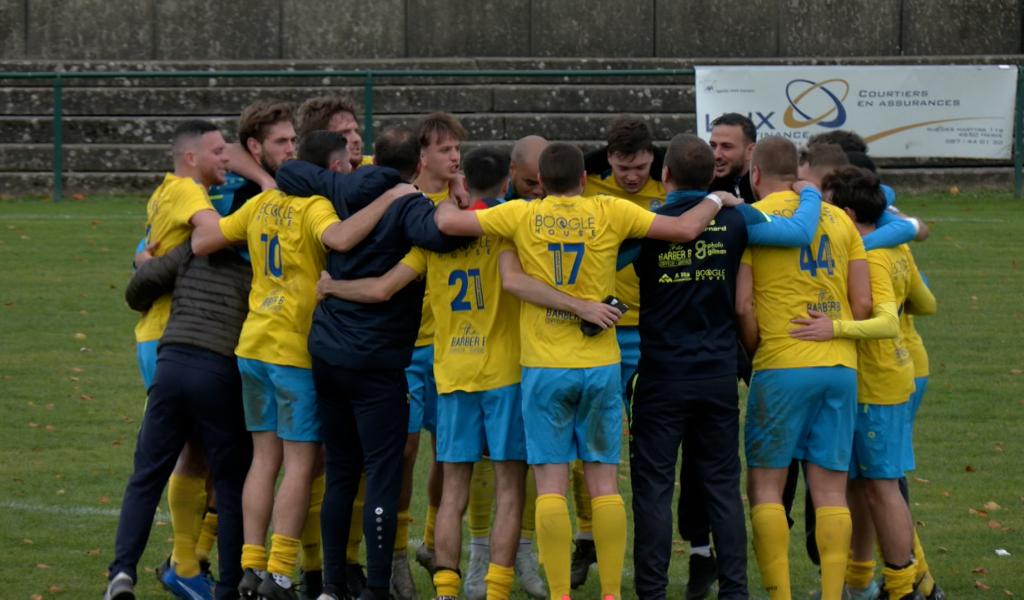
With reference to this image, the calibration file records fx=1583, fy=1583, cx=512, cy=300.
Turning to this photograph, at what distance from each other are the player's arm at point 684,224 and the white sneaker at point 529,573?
1861mm

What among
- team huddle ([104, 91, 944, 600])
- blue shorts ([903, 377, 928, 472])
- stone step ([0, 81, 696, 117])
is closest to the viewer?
team huddle ([104, 91, 944, 600])

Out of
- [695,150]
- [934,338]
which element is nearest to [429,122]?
[695,150]

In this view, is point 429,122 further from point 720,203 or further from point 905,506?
point 905,506

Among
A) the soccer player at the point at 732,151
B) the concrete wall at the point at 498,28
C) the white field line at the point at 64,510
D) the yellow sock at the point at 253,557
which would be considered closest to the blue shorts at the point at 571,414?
the yellow sock at the point at 253,557

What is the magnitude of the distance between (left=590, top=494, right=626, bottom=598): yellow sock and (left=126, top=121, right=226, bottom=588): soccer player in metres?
1.98

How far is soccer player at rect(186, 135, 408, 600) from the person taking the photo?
697cm

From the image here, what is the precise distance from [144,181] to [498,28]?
5.61 metres

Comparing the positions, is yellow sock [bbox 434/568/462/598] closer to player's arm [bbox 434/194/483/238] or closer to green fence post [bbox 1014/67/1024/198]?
player's arm [bbox 434/194/483/238]

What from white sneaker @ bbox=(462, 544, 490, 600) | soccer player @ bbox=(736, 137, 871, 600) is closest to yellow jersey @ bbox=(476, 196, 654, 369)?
soccer player @ bbox=(736, 137, 871, 600)

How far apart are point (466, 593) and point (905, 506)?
6.73ft

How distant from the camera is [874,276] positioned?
711 cm

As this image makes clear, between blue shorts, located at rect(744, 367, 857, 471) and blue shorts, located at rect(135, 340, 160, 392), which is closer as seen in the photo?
blue shorts, located at rect(744, 367, 857, 471)

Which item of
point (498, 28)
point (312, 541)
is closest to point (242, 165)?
point (312, 541)

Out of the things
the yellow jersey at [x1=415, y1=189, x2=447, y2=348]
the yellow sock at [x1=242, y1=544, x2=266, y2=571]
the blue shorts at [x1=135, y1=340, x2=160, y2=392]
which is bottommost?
the yellow sock at [x1=242, y1=544, x2=266, y2=571]
